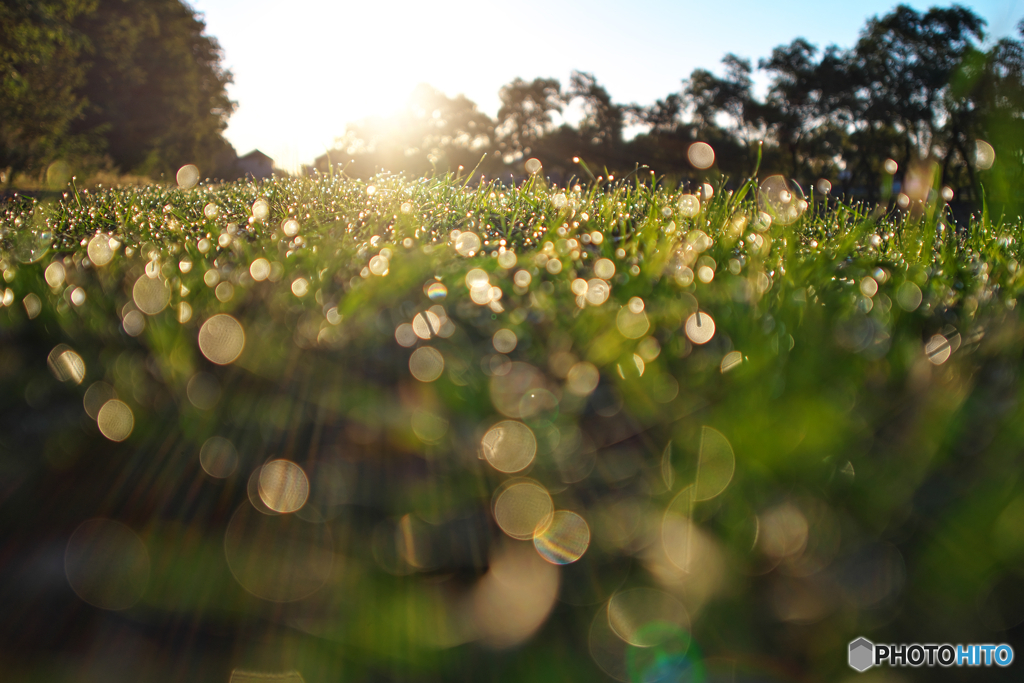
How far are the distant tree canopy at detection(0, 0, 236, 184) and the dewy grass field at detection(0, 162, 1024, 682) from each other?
52.3ft

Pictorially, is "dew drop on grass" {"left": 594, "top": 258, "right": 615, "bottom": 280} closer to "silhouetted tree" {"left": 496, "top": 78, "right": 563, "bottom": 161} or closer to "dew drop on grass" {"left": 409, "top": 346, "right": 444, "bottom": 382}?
"dew drop on grass" {"left": 409, "top": 346, "right": 444, "bottom": 382}

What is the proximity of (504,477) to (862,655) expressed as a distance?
0.85 metres

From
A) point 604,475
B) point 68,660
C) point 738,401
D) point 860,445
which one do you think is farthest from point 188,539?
point 860,445

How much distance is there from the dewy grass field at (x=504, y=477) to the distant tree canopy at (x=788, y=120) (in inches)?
801

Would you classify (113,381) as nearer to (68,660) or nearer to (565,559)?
(68,660)

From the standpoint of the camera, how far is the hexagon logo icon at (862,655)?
1.14 meters

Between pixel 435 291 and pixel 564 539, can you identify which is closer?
pixel 564 539

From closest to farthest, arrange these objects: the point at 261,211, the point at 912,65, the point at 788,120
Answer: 1. the point at 261,211
2. the point at 912,65
3. the point at 788,120

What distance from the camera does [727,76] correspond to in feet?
127

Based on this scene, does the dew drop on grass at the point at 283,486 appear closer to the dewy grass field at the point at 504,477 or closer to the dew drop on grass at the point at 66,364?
the dewy grass field at the point at 504,477

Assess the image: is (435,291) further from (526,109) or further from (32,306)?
(526,109)

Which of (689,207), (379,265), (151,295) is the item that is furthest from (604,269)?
(151,295)

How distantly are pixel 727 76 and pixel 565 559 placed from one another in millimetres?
44625

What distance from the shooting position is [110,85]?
76.5ft
